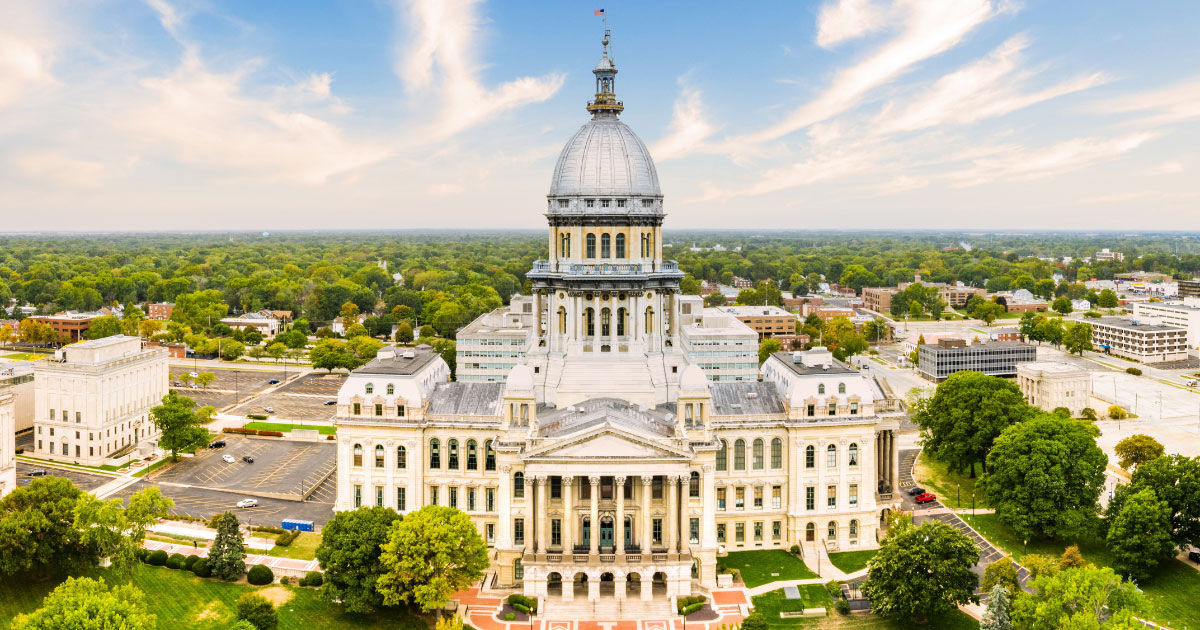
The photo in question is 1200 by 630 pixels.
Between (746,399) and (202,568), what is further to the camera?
(746,399)

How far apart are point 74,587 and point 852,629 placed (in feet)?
190

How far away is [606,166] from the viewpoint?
97.0 metres

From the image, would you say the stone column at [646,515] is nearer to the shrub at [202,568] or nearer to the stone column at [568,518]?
the stone column at [568,518]

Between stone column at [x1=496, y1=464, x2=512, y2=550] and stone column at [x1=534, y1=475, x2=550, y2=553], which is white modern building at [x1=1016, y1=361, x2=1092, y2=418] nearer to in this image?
stone column at [x1=496, y1=464, x2=512, y2=550]

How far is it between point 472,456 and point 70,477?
59.4m

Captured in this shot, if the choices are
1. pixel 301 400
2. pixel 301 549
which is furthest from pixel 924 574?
pixel 301 400

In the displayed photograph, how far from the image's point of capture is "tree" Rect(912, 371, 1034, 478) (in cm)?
10469

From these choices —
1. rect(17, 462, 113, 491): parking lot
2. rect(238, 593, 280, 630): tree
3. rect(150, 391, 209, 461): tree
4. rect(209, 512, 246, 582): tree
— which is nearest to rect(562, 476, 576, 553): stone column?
rect(238, 593, 280, 630): tree

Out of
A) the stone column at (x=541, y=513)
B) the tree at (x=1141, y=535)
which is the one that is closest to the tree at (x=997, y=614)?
the tree at (x=1141, y=535)

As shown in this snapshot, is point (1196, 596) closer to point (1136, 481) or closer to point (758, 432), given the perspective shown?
point (1136, 481)

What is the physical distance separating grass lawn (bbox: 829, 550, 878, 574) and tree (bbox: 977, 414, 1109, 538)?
554 inches

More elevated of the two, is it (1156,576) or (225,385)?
(225,385)

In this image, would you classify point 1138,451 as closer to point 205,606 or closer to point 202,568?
point 205,606

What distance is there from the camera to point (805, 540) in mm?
89688
